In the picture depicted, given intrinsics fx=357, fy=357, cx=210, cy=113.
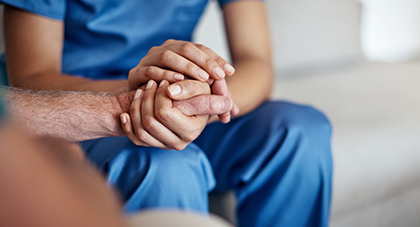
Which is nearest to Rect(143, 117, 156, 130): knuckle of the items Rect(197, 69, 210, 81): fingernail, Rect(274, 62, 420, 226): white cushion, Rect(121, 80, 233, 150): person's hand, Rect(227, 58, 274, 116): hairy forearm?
Rect(121, 80, 233, 150): person's hand

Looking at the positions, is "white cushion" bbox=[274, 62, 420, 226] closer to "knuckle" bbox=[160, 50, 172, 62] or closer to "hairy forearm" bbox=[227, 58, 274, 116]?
"hairy forearm" bbox=[227, 58, 274, 116]

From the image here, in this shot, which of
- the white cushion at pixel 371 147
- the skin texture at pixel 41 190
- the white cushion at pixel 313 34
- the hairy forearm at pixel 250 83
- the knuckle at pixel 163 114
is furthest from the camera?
the white cushion at pixel 313 34

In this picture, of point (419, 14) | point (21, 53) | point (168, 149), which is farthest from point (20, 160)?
point (419, 14)

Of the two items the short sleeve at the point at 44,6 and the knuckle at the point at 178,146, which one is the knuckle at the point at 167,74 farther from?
the short sleeve at the point at 44,6

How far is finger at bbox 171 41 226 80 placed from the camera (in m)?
0.56

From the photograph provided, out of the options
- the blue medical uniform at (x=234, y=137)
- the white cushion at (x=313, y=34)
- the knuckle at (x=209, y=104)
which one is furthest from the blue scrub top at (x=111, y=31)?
the white cushion at (x=313, y=34)

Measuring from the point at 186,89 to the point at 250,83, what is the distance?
249mm

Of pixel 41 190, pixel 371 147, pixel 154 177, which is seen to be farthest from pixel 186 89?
pixel 371 147

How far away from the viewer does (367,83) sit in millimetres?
1404

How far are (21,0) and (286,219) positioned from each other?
680mm

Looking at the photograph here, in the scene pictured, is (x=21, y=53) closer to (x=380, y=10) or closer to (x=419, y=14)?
(x=380, y=10)

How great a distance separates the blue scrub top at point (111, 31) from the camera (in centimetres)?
76

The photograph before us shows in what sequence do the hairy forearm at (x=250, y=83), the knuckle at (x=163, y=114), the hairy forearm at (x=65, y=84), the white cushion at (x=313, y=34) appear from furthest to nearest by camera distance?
the white cushion at (x=313, y=34), the hairy forearm at (x=250, y=83), the hairy forearm at (x=65, y=84), the knuckle at (x=163, y=114)

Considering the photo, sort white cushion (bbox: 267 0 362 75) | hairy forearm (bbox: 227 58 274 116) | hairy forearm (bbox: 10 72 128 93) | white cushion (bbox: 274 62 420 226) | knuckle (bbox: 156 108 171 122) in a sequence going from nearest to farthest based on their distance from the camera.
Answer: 1. knuckle (bbox: 156 108 171 122)
2. hairy forearm (bbox: 10 72 128 93)
3. hairy forearm (bbox: 227 58 274 116)
4. white cushion (bbox: 274 62 420 226)
5. white cushion (bbox: 267 0 362 75)
